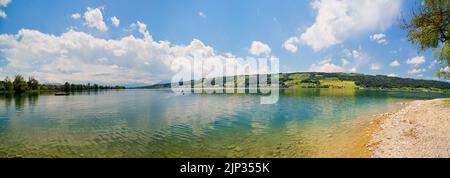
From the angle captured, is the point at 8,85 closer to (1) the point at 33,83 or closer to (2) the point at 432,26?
(1) the point at 33,83

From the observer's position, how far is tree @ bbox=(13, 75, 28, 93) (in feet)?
440

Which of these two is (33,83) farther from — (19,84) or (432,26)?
(432,26)

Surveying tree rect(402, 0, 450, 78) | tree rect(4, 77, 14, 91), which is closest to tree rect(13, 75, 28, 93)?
tree rect(4, 77, 14, 91)

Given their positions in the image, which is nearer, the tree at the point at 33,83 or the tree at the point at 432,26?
the tree at the point at 432,26

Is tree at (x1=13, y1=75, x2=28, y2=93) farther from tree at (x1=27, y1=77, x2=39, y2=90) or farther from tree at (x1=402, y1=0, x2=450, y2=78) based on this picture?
tree at (x1=402, y1=0, x2=450, y2=78)

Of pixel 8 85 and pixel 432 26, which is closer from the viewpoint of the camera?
pixel 432 26

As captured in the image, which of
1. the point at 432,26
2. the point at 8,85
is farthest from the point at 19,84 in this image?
the point at 432,26

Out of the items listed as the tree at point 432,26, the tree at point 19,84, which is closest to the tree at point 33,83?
the tree at point 19,84

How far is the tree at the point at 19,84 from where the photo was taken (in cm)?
13400

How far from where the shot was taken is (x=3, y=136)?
19.5 m

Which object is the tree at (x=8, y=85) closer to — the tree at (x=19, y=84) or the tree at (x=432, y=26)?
the tree at (x=19, y=84)

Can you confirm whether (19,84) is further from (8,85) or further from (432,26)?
(432,26)

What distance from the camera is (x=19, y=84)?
134000mm

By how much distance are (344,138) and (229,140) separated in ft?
33.4
